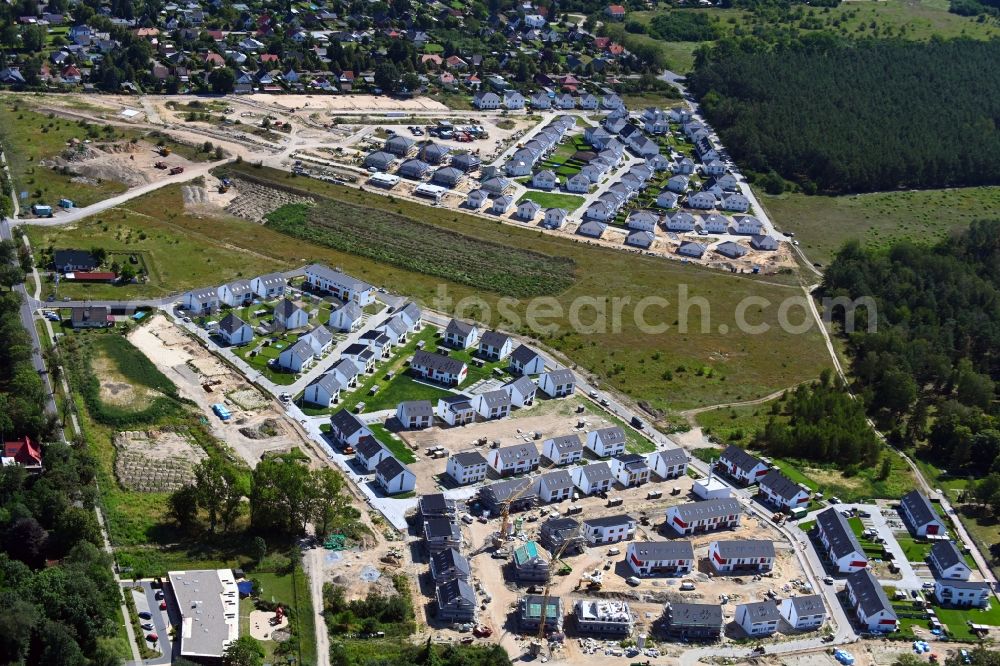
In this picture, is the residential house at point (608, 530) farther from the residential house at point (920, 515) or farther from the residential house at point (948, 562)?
the residential house at point (920, 515)

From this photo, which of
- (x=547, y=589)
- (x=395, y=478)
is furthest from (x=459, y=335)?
(x=547, y=589)

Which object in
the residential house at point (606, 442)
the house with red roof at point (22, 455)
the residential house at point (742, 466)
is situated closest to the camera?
the house with red roof at point (22, 455)

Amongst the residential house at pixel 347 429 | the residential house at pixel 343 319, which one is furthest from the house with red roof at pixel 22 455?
the residential house at pixel 343 319

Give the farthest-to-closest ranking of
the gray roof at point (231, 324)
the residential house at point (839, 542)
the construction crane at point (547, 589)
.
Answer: the gray roof at point (231, 324) < the residential house at point (839, 542) < the construction crane at point (547, 589)

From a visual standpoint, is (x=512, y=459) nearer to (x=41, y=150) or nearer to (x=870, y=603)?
(x=870, y=603)

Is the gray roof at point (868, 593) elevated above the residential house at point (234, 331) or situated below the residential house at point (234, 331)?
below

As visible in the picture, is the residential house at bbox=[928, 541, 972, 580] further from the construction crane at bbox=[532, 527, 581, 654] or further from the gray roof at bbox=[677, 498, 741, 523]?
the construction crane at bbox=[532, 527, 581, 654]
